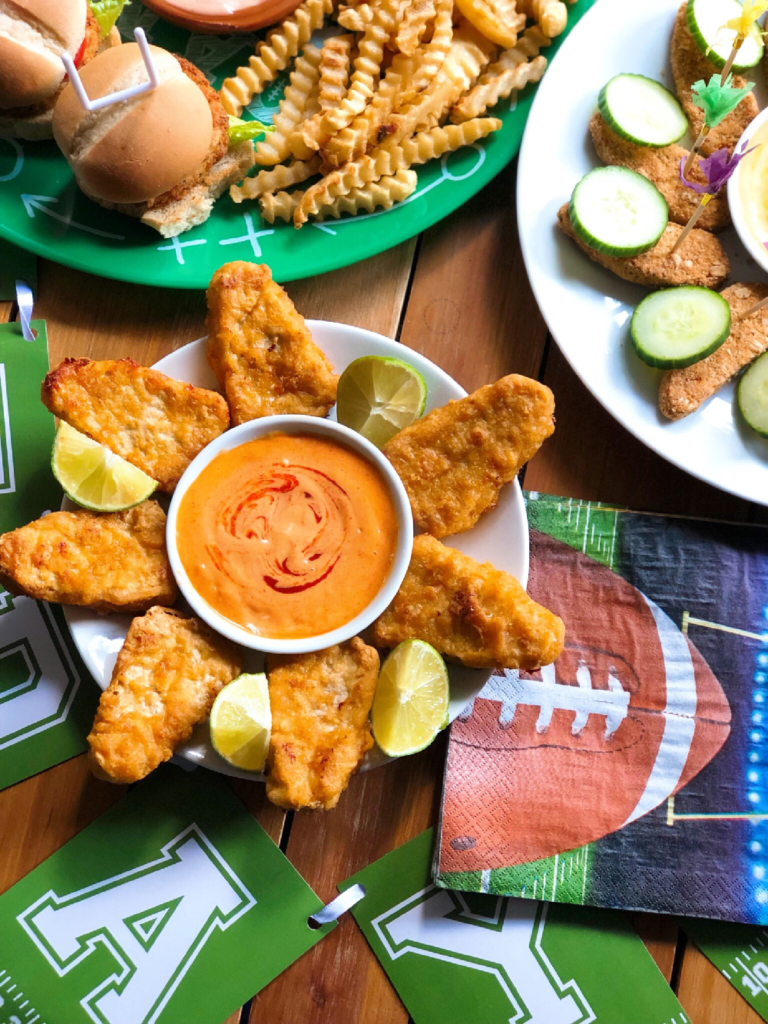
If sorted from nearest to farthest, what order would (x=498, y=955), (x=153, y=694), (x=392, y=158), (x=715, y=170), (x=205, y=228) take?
(x=153, y=694) < (x=715, y=170) < (x=498, y=955) < (x=392, y=158) < (x=205, y=228)

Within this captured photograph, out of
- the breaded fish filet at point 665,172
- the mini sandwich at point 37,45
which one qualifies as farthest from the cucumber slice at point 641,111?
the mini sandwich at point 37,45

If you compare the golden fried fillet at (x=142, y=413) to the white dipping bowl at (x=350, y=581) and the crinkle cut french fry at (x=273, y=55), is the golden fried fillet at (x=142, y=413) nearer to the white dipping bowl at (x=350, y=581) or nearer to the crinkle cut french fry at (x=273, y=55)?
the white dipping bowl at (x=350, y=581)

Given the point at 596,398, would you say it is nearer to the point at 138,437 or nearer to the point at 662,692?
the point at 662,692

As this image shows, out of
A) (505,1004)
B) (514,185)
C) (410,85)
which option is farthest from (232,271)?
(505,1004)

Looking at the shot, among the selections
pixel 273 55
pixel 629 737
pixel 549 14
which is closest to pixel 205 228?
pixel 273 55

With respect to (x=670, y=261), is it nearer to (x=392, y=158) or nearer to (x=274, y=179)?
(x=392, y=158)

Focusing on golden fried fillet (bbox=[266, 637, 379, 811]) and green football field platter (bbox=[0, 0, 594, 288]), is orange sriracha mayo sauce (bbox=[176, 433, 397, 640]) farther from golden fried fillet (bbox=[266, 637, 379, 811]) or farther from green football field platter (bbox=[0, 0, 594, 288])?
green football field platter (bbox=[0, 0, 594, 288])
